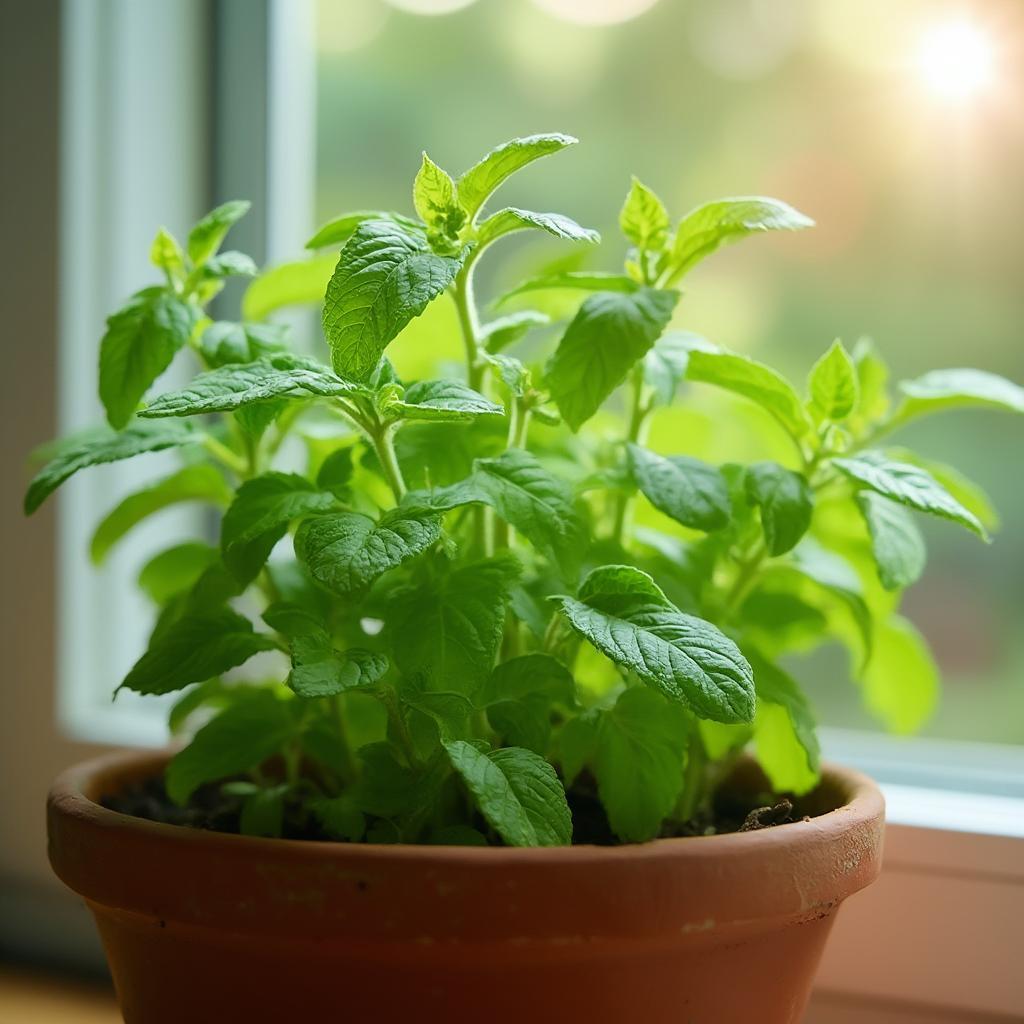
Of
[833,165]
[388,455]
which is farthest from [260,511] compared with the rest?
[833,165]

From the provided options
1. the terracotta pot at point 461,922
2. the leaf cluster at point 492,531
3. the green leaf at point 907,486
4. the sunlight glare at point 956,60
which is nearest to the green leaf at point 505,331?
the leaf cluster at point 492,531

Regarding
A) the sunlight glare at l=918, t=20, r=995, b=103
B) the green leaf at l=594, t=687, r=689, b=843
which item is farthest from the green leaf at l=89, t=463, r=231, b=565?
the sunlight glare at l=918, t=20, r=995, b=103

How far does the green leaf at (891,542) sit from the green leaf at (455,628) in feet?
0.74

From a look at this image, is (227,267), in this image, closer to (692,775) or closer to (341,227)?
(341,227)

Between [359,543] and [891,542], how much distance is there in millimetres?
335

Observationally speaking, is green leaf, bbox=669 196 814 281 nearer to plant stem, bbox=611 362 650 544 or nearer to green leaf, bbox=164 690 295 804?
plant stem, bbox=611 362 650 544

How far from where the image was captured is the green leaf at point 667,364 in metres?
0.69

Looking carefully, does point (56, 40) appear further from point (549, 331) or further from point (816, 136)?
point (816, 136)

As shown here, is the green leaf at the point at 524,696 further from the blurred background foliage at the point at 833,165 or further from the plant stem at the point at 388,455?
the blurred background foliage at the point at 833,165

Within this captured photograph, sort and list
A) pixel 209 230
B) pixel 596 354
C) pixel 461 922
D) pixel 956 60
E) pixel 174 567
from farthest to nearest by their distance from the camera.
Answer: pixel 956 60 < pixel 174 567 < pixel 209 230 < pixel 596 354 < pixel 461 922

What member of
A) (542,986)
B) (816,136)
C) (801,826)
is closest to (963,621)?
(816,136)

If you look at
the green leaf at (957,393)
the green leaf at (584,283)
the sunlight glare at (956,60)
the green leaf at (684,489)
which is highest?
the sunlight glare at (956,60)

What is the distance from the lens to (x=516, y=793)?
1.96ft

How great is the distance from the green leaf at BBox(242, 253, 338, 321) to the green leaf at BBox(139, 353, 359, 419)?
0.20 metres
